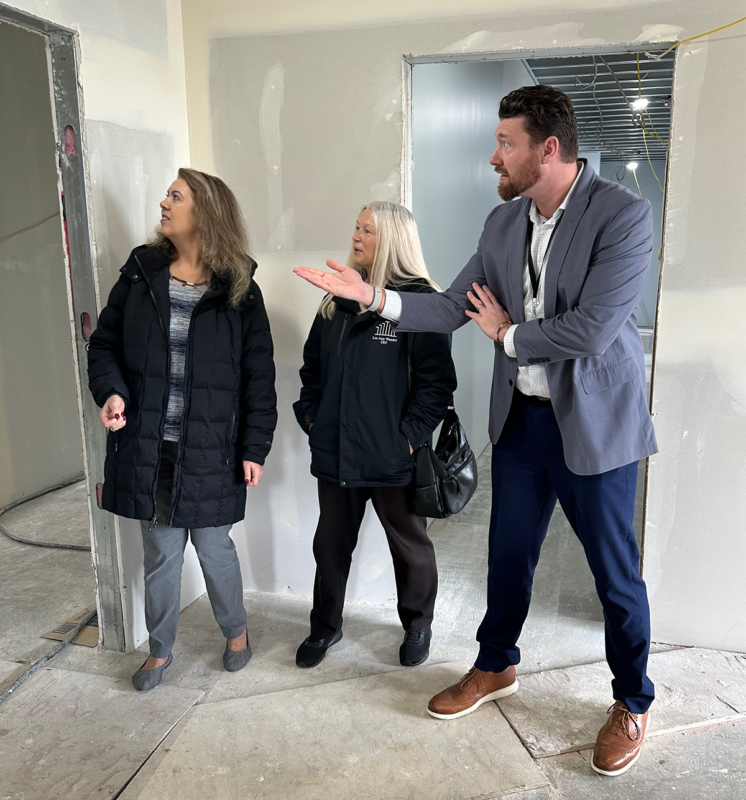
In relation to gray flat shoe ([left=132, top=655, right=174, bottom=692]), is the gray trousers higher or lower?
higher

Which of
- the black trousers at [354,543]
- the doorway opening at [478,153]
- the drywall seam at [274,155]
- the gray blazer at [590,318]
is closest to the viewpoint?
the gray blazer at [590,318]

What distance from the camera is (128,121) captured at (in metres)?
2.37

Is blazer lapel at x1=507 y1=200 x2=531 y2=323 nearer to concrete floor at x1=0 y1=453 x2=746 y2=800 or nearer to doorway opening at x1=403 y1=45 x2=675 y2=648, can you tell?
doorway opening at x1=403 y1=45 x2=675 y2=648

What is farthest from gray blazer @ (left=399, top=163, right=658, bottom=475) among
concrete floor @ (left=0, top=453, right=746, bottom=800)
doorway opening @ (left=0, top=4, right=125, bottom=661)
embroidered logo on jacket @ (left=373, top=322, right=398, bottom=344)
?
doorway opening @ (left=0, top=4, right=125, bottom=661)

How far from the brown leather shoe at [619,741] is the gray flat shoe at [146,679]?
1.39 m

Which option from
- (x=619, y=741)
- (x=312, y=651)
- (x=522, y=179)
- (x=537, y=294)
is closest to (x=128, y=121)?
(x=522, y=179)

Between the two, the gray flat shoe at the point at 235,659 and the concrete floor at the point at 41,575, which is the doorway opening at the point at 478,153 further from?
the concrete floor at the point at 41,575

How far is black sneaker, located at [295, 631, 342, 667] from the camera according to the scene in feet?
7.91

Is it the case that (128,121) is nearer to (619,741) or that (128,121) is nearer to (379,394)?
(379,394)

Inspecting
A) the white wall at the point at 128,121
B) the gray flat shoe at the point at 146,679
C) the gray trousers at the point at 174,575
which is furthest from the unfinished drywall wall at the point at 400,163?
the gray flat shoe at the point at 146,679

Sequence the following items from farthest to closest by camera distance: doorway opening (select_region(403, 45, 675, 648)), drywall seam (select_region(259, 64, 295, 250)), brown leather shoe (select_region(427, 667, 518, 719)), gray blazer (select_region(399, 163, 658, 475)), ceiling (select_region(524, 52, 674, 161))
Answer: ceiling (select_region(524, 52, 674, 161)) → doorway opening (select_region(403, 45, 675, 648)) → drywall seam (select_region(259, 64, 295, 250)) → brown leather shoe (select_region(427, 667, 518, 719)) → gray blazer (select_region(399, 163, 658, 475))

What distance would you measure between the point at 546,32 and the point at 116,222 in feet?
5.18

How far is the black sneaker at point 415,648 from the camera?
241 cm

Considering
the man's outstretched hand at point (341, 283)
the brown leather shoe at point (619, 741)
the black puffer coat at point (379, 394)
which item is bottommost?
the brown leather shoe at point (619, 741)
